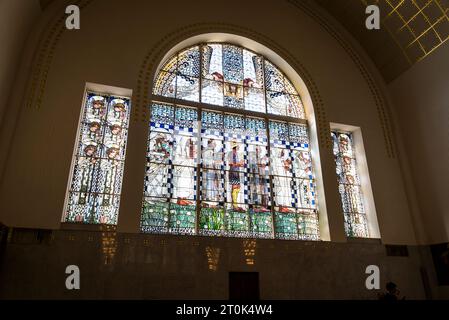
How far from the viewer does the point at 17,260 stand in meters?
5.88

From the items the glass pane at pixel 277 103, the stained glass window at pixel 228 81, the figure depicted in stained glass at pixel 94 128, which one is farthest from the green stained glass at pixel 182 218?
the glass pane at pixel 277 103

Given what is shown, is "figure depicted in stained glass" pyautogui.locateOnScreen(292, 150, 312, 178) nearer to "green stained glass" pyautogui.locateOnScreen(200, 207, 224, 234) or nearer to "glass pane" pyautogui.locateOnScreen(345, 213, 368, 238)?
"glass pane" pyautogui.locateOnScreen(345, 213, 368, 238)

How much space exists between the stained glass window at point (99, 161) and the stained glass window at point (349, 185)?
5.35 m

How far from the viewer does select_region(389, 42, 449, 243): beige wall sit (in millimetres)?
8547

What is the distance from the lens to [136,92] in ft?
25.4

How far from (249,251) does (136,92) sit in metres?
4.19

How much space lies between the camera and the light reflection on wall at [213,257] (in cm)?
686

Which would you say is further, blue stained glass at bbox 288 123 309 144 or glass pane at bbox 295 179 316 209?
blue stained glass at bbox 288 123 309 144

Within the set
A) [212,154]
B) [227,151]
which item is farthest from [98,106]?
[227,151]

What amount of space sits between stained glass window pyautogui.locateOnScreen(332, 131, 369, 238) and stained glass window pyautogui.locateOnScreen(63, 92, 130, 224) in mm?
5347

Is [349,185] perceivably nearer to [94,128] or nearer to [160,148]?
[160,148]

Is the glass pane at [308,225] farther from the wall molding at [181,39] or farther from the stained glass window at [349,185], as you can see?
the wall molding at [181,39]

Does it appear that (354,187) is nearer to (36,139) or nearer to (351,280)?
(351,280)

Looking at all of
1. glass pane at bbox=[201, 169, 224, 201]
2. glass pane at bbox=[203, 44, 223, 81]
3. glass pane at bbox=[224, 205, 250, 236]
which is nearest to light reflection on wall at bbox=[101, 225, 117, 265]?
glass pane at bbox=[201, 169, 224, 201]
